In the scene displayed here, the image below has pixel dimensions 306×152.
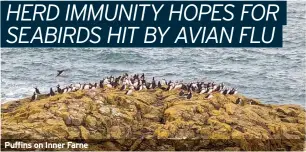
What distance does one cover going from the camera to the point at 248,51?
135ft

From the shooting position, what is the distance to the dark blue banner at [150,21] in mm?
32688

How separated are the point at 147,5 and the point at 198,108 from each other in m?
9.61

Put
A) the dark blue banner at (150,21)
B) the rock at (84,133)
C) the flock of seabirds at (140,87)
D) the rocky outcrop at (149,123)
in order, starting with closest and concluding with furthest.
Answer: the rock at (84,133) < the rocky outcrop at (149,123) < the flock of seabirds at (140,87) < the dark blue banner at (150,21)

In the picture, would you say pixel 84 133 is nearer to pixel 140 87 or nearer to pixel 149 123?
pixel 149 123

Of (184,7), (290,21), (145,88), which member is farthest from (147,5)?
(290,21)

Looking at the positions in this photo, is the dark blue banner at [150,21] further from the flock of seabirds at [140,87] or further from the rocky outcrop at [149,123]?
the rocky outcrop at [149,123]

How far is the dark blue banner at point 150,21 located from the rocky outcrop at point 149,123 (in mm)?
6338

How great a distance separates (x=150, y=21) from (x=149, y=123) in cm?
969

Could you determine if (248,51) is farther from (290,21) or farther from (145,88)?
(145,88)

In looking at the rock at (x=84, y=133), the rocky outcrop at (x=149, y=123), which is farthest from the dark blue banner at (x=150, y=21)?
the rock at (x=84, y=133)

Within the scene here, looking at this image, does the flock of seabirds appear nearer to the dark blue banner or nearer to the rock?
the rock

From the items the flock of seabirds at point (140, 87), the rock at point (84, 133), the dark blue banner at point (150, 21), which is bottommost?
the rock at point (84, 133)

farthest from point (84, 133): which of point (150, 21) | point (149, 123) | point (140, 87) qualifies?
point (150, 21)

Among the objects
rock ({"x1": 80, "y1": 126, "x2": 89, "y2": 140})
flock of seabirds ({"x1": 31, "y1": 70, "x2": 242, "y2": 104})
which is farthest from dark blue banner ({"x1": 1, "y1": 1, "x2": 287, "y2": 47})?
rock ({"x1": 80, "y1": 126, "x2": 89, "y2": 140})
